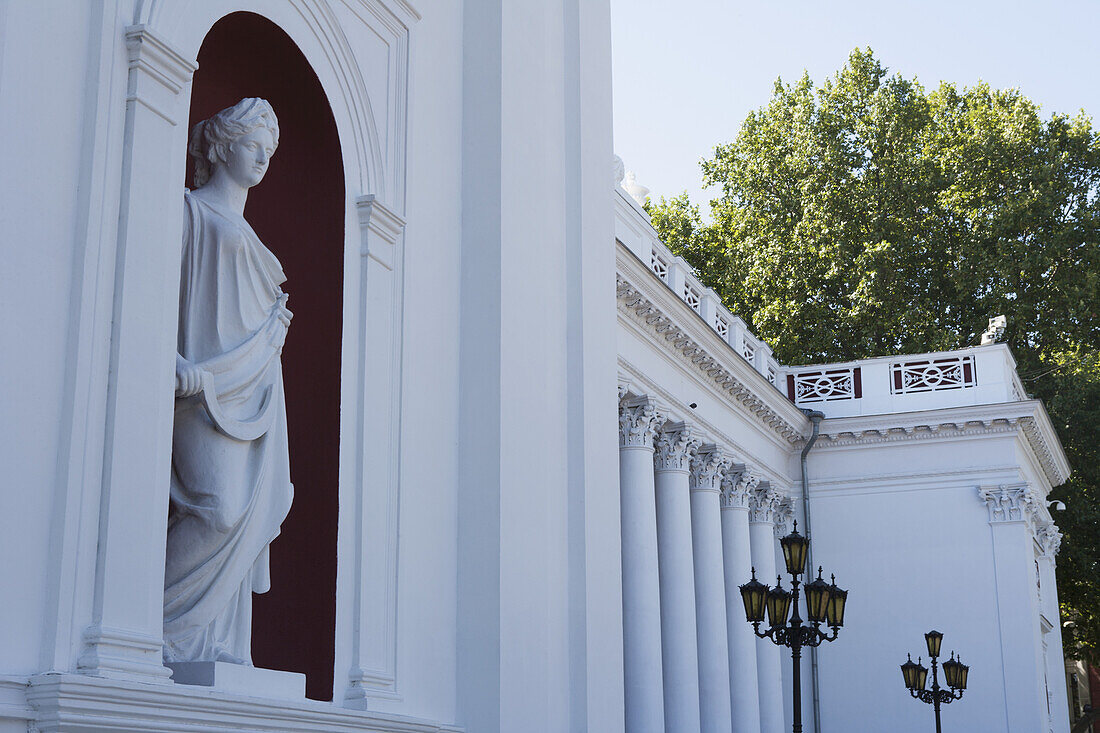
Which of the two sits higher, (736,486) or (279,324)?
(736,486)

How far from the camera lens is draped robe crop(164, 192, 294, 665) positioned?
728 centimetres

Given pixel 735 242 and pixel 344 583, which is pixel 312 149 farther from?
pixel 735 242

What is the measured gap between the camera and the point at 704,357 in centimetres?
2356

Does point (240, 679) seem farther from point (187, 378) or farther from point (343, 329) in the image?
point (343, 329)

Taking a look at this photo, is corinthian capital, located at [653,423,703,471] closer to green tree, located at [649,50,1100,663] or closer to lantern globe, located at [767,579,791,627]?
lantern globe, located at [767,579,791,627]

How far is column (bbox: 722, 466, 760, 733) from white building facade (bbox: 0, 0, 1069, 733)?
14.2 metres

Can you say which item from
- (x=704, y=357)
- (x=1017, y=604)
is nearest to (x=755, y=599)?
(x=704, y=357)

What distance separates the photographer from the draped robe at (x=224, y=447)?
23.9ft

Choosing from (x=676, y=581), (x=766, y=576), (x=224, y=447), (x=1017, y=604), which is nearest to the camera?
(x=224, y=447)

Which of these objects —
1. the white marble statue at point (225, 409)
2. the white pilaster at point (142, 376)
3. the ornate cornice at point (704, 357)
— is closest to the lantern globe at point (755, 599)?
the ornate cornice at point (704, 357)

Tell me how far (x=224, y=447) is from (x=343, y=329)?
1.74 m

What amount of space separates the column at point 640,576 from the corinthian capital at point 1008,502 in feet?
34.0

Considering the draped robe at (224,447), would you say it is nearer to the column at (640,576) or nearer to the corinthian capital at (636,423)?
the column at (640,576)

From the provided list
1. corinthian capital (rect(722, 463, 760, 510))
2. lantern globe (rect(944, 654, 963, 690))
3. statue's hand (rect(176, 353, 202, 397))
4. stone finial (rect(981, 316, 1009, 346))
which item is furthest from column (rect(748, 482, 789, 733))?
statue's hand (rect(176, 353, 202, 397))
